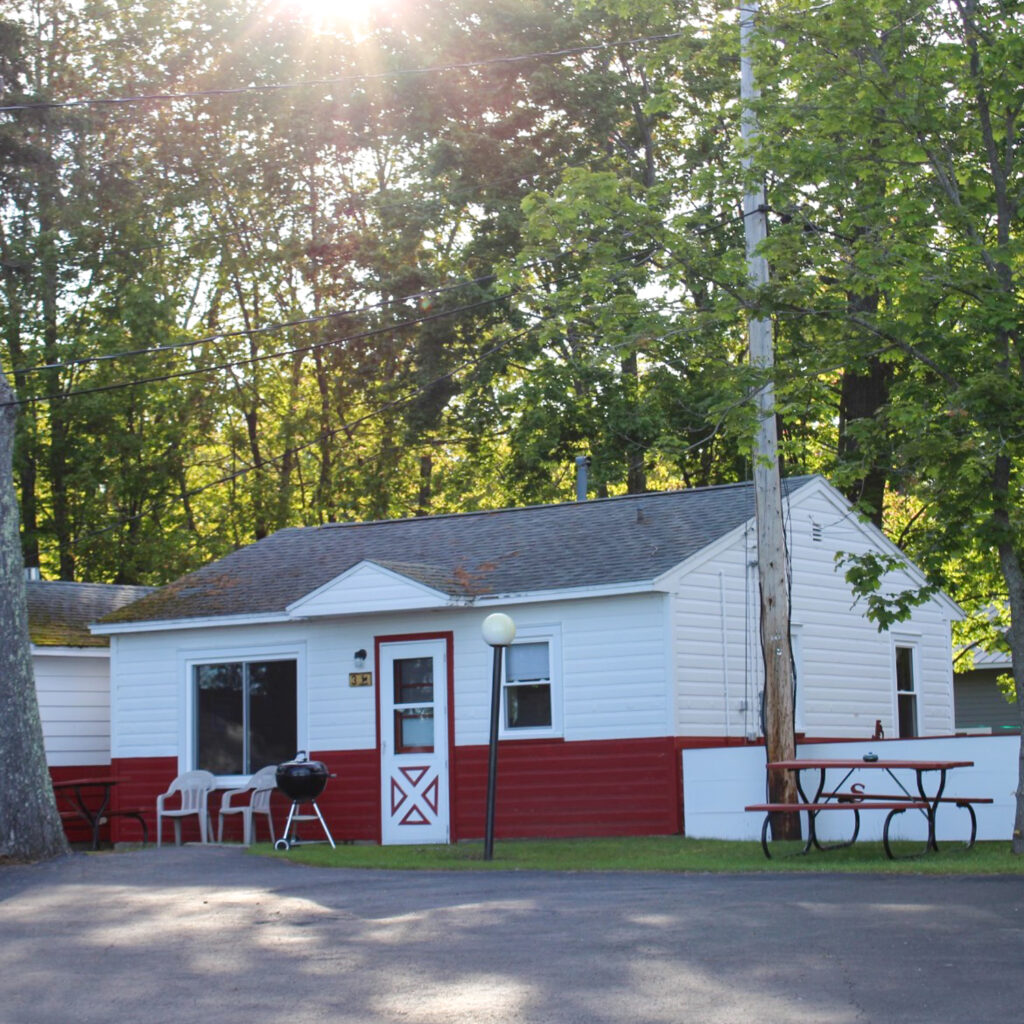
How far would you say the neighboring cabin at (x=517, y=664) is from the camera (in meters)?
18.2

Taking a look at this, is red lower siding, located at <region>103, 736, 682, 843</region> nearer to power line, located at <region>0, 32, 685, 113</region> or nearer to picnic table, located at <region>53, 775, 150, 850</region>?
picnic table, located at <region>53, 775, 150, 850</region>

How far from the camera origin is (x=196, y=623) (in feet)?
69.1

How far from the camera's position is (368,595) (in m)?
19.3

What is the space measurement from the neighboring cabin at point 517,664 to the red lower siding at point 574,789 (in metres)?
0.02

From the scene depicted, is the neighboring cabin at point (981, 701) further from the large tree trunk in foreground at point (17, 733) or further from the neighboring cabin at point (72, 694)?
the large tree trunk in foreground at point (17, 733)

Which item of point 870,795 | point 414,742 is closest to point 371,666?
point 414,742

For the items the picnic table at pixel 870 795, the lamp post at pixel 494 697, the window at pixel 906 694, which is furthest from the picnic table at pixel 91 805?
the window at pixel 906 694

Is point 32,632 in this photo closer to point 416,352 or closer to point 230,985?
point 416,352

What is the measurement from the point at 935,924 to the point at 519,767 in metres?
9.72

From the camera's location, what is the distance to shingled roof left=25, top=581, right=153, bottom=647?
2350cm

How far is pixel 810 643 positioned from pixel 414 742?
17.5 ft

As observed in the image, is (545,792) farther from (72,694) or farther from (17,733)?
(72,694)

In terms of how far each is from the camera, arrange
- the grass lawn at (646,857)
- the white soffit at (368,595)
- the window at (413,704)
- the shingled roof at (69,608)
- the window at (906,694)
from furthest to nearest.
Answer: the shingled roof at (69,608) → the window at (906,694) → the window at (413,704) → the white soffit at (368,595) → the grass lawn at (646,857)

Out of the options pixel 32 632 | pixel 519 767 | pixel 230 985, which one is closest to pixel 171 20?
pixel 32 632
